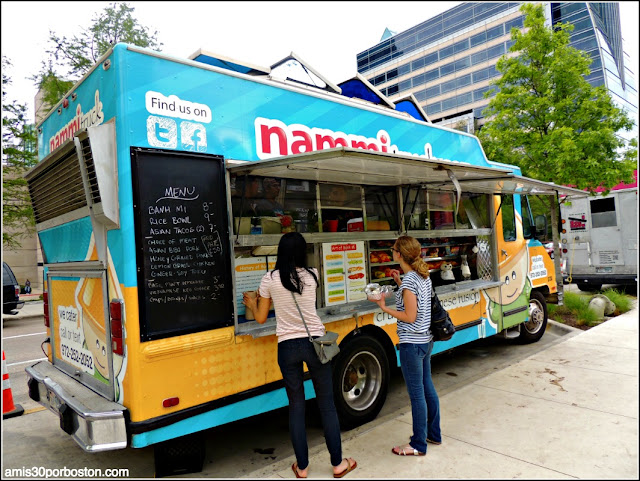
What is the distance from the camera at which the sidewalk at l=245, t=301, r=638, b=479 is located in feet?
10.6

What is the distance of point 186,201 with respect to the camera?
3150 mm

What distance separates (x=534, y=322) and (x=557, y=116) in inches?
186

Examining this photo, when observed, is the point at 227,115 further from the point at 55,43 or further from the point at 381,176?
the point at 55,43

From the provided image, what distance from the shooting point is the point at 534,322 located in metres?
7.32

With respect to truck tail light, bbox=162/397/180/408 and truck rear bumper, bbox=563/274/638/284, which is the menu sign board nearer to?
truck tail light, bbox=162/397/180/408

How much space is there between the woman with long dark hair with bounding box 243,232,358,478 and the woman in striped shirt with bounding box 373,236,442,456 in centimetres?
61

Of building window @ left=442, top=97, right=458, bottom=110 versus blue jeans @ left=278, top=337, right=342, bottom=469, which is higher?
building window @ left=442, top=97, right=458, bottom=110

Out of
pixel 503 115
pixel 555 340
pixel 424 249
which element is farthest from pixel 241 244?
pixel 503 115

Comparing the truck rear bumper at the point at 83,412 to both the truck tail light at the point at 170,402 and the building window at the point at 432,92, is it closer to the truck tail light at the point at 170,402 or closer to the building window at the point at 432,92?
the truck tail light at the point at 170,402

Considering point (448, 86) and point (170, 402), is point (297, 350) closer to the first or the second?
point (170, 402)

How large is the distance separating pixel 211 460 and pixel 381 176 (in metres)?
3.07

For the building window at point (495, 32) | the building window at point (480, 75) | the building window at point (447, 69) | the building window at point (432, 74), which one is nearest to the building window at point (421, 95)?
the building window at point (432, 74)

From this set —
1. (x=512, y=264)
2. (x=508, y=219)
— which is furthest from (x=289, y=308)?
(x=508, y=219)

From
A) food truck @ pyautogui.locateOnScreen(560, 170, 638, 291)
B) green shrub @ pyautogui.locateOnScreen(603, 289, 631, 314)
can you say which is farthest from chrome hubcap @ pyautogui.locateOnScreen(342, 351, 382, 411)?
food truck @ pyautogui.locateOnScreen(560, 170, 638, 291)
